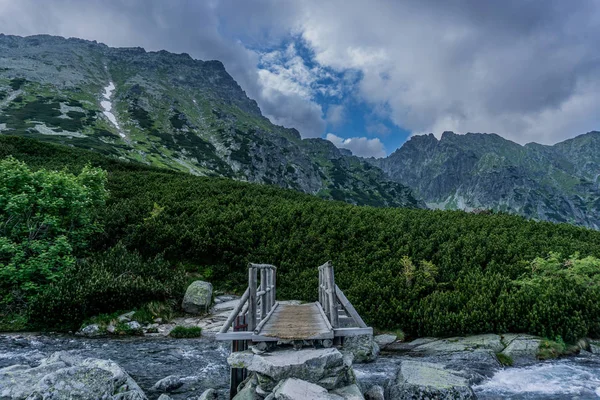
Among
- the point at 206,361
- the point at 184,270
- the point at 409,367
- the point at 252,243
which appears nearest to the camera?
the point at 409,367

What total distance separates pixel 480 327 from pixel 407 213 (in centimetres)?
1287

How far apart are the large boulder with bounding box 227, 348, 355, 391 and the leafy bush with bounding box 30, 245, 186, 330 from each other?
899 cm

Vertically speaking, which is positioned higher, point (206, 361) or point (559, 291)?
point (559, 291)

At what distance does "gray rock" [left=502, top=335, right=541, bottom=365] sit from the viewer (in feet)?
35.5

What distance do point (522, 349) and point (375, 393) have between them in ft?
22.2

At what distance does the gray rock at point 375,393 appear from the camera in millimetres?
7809

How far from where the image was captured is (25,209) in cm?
1430

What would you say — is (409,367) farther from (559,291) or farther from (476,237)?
(476,237)

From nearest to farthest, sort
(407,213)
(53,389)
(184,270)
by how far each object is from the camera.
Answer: (53,389), (184,270), (407,213)

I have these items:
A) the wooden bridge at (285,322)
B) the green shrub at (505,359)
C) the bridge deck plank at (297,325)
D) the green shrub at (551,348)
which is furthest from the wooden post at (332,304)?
the green shrub at (551,348)

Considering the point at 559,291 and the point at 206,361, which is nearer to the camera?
the point at 206,361

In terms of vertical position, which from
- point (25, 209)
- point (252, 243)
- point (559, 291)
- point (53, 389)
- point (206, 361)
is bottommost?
point (206, 361)

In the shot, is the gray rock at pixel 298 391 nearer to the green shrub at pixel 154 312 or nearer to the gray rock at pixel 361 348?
the gray rock at pixel 361 348

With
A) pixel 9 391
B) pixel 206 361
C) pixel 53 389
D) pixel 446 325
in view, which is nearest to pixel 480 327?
pixel 446 325
